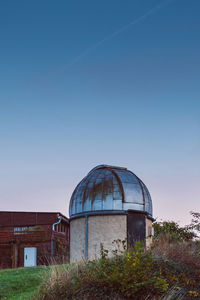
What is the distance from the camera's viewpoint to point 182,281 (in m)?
9.85

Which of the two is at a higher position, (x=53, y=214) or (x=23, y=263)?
(x=53, y=214)

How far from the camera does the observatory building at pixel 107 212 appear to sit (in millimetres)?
21925

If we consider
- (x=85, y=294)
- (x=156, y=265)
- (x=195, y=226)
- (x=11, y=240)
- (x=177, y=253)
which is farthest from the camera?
(x=11, y=240)

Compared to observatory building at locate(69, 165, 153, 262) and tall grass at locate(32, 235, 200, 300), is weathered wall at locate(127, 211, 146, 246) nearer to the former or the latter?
observatory building at locate(69, 165, 153, 262)

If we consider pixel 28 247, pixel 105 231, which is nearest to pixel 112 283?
pixel 105 231

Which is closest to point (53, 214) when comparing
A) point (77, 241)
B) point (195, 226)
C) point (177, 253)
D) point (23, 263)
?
point (23, 263)

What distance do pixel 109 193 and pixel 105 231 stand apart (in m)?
2.10

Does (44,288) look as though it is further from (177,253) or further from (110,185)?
(110,185)

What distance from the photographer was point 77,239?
23.0m

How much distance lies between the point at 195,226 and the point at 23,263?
61.0 feet

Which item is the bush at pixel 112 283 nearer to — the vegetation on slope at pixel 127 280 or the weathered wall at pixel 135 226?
the vegetation on slope at pixel 127 280

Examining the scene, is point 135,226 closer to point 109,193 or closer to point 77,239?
point 109,193

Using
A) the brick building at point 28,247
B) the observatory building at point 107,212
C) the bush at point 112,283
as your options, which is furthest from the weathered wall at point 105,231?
the bush at point 112,283

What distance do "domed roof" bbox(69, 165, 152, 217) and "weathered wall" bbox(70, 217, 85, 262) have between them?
567 mm
